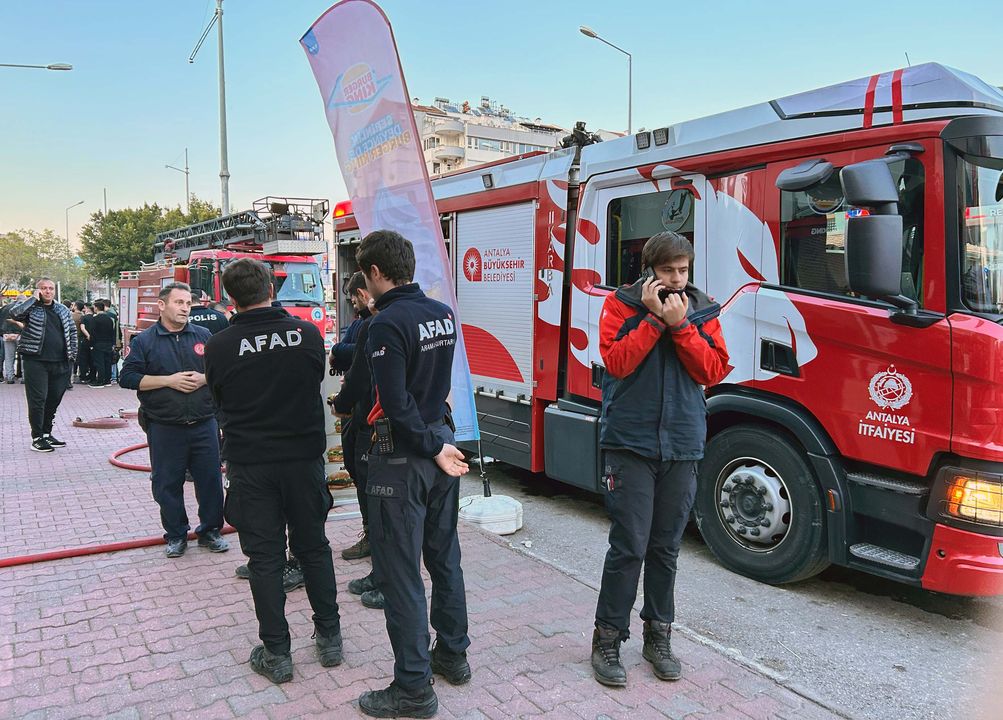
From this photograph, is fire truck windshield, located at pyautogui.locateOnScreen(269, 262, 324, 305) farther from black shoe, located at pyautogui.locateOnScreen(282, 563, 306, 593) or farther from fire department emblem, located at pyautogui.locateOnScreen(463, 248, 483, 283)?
black shoe, located at pyautogui.locateOnScreen(282, 563, 306, 593)

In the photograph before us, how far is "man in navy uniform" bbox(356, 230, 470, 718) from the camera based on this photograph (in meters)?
2.91


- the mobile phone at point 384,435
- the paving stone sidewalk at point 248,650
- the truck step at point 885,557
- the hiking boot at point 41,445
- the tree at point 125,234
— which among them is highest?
the tree at point 125,234

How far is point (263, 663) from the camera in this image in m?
3.28

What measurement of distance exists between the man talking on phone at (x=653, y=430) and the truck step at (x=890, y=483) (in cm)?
132

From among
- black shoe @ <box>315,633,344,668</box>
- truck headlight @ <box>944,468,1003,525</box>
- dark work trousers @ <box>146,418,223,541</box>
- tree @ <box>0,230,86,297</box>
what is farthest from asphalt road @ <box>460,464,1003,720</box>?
tree @ <box>0,230,86,297</box>

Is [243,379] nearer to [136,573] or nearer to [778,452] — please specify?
[136,573]

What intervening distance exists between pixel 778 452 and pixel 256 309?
3132mm

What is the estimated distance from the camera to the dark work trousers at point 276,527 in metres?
3.27

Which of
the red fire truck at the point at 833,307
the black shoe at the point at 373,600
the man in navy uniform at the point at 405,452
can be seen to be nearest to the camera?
the man in navy uniform at the point at 405,452

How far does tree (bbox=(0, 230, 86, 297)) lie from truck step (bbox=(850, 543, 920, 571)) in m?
56.0

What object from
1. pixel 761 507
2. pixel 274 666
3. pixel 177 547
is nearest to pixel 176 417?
pixel 177 547

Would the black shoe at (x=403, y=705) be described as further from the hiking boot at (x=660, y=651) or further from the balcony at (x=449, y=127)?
the balcony at (x=449, y=127)

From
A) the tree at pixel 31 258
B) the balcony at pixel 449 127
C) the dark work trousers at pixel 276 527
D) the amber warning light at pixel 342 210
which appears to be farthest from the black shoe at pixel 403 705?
the balcony at pixel 449 127

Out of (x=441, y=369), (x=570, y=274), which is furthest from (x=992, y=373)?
(x=570, y=274)
